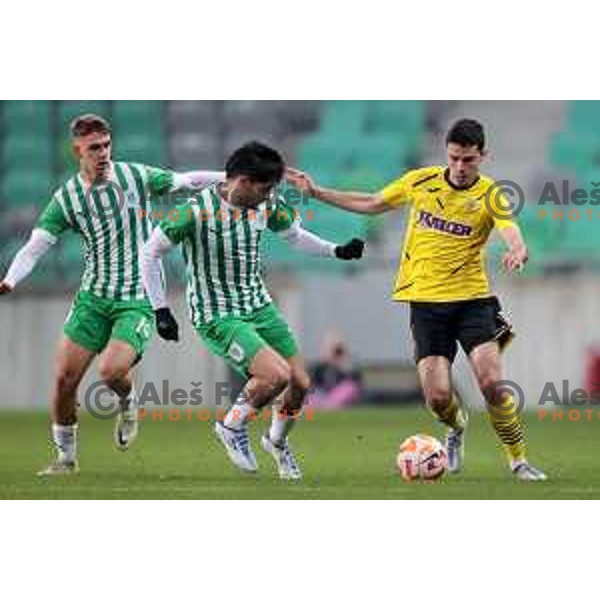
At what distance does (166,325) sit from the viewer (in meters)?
9.90

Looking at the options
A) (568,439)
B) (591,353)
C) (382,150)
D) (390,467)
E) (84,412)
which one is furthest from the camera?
(382,150)

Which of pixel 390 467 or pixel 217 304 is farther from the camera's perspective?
pixel 390 467

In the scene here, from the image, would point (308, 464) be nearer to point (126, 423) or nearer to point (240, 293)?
point (126, 423)

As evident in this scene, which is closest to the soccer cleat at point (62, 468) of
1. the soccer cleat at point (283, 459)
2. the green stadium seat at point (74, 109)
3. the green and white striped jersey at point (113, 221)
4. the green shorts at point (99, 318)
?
the green shorts at point (99, 318)

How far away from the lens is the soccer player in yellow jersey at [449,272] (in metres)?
10.2

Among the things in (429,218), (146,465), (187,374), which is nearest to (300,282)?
(187,374)

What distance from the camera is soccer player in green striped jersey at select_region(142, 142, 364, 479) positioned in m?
Result: 10.0

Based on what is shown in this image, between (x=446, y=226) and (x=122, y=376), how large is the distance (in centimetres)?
206

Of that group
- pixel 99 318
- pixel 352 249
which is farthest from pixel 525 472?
pixel 99 318

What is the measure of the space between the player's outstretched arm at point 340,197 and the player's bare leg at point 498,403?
1.01 metres

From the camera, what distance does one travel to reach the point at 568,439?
1429cm

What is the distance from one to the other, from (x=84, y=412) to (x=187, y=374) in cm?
153

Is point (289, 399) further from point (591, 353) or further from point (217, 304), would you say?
point (591, 353)

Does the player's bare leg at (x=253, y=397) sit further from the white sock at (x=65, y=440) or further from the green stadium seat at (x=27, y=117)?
the green stadium seat at (x=27, y=117)
